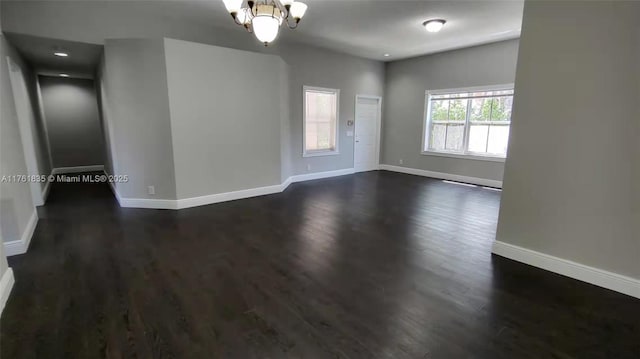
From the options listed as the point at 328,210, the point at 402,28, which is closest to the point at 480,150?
the point at 402,28

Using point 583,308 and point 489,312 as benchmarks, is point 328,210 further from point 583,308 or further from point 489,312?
point 583,308

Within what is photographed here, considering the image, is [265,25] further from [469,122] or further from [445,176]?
[445,176]

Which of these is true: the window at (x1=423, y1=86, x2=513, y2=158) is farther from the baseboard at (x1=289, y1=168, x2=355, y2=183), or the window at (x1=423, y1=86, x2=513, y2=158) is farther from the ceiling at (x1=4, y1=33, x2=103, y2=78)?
the ceiling at (x1=4, y1=33, x2=103, y2=78)

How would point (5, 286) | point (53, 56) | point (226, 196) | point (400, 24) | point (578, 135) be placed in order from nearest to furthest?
1. point (5, 286)
2. point (578, 135)
3. point (400, 24)
4. point (226, 196)
5. point (53, 56)

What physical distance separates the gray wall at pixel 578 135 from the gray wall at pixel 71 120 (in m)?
9.41

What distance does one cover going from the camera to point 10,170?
3.16m

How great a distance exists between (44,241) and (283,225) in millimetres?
2772

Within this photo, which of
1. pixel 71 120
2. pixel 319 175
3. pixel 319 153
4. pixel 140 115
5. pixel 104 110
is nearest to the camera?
pixel 140 115

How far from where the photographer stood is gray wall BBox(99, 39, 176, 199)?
4.45m

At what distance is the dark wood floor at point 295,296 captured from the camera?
189 cm

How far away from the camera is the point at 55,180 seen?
7238mm

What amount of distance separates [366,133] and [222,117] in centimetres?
446

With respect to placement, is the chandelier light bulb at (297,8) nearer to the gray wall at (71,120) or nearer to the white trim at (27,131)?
the white trim at (27,131)

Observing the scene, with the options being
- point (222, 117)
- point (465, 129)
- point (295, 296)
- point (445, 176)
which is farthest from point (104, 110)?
point (465, 129)
